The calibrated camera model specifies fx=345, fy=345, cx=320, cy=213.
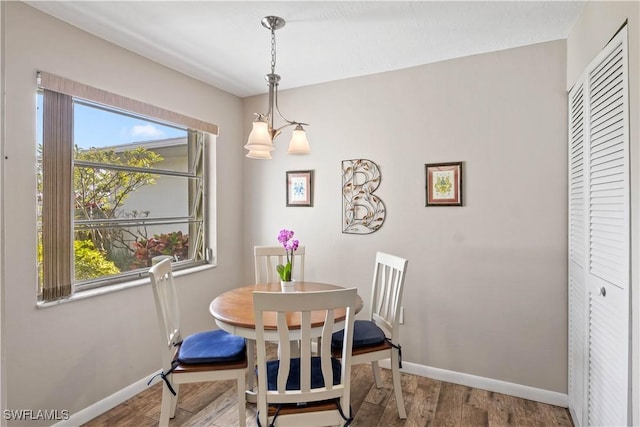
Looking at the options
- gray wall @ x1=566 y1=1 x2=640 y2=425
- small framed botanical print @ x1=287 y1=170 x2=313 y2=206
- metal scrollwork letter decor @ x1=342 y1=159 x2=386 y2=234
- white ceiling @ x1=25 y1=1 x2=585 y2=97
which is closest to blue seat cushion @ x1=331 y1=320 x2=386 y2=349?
metal scrollwork letter decor @ x1=342 y1=159 x2=386 y2=234

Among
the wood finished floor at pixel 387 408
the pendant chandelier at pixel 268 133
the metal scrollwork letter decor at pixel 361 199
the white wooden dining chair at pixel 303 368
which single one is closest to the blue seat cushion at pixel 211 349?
the white wooden dining chair at pixel 303 368

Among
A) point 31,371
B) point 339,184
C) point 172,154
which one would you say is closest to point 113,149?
point 172,154

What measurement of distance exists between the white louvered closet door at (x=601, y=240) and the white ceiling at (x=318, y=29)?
56 cm

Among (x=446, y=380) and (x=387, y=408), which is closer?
(x=387, y=408)

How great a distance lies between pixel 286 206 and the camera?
3354 millimetres

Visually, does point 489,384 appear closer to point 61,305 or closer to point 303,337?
point 303,337

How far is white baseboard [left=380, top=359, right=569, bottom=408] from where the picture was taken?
2.38m

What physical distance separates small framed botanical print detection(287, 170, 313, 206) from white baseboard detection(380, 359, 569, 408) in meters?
1.59

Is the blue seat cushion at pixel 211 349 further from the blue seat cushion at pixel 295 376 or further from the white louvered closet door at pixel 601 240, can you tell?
the white louvered closet door at pixel 601 240

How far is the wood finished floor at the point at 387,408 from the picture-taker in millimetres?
2191

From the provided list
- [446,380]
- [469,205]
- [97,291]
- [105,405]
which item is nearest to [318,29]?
[469,205]

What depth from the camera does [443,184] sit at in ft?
8.83

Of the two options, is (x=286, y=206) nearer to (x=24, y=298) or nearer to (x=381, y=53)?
(x=381, y=53)

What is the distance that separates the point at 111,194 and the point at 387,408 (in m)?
2.45
